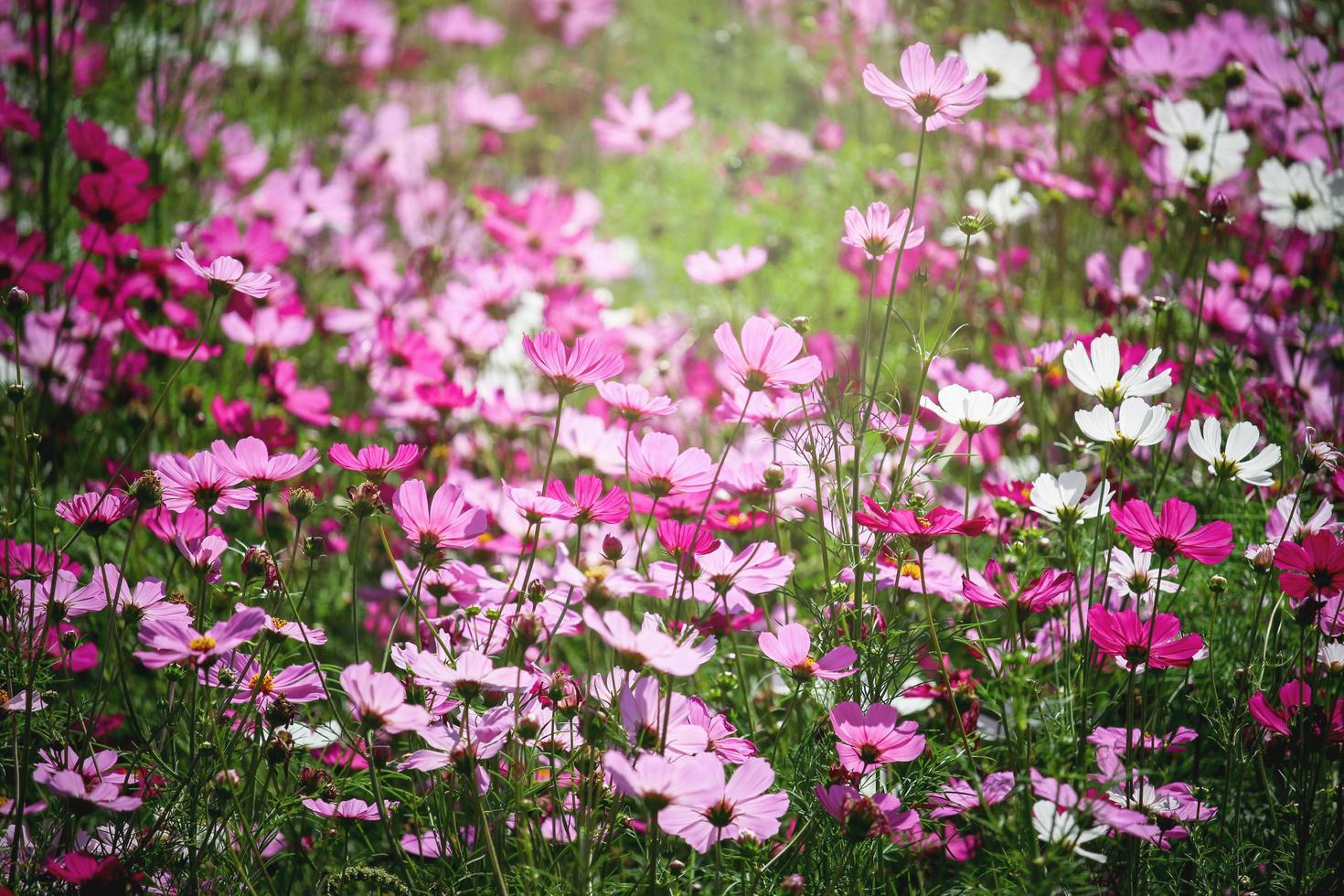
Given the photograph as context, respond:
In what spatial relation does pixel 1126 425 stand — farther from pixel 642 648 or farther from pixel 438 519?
pixel 438 519

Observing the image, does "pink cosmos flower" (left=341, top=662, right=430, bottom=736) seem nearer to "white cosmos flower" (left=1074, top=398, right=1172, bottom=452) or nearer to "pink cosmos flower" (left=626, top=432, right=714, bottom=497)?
"pink cosmos flower" (left=626, top=432, right=714, bottom=497)

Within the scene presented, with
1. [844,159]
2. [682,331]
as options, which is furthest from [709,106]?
[682,331]

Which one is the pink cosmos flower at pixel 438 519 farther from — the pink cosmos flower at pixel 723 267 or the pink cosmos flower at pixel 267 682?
the pink cosmos flower at pixel 723 267

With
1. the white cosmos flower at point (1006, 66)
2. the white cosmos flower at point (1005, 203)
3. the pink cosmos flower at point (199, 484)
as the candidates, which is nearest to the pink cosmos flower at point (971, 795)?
the pink cosmos flower at point (199, 484)

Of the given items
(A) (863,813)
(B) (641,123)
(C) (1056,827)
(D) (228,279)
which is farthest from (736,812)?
(B) (641,123)

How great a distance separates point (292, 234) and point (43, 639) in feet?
4.25

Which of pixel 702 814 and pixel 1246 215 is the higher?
pixel 1246 215

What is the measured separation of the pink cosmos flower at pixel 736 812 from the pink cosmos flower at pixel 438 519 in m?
0.28

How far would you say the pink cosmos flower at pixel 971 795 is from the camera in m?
0.82

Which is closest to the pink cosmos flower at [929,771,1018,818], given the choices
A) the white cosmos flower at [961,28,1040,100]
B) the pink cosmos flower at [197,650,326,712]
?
the pink cosmos flower at [197,650,326,712]

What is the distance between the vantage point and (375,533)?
1.51 m

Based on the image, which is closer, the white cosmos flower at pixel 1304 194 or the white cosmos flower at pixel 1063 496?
the white cosmos flower at pixel 1063 496

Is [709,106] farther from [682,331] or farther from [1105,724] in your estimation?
[1105,724]

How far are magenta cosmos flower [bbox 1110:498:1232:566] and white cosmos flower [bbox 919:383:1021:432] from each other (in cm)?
13
